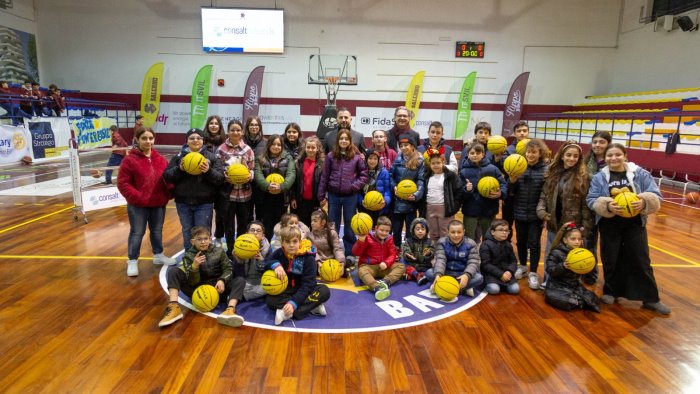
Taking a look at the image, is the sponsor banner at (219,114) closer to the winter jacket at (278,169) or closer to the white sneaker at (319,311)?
the winter jacket at (278,169)

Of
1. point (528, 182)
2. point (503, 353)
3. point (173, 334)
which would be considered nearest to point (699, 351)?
point (503, 353)

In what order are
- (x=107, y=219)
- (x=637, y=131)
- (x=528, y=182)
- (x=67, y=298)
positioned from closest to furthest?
(x=67, y=298), (x=528, y=182), (x=107, y=219), (x=637, y=131)

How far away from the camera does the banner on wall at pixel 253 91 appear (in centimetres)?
1647

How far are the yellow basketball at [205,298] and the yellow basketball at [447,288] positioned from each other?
1.98 m

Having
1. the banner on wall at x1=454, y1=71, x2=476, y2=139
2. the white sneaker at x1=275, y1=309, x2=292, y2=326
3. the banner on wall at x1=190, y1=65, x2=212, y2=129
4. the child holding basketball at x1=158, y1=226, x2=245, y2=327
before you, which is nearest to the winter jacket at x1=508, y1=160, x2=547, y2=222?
the white sneaker at x1=275, y1=309, x2=292, y2=326

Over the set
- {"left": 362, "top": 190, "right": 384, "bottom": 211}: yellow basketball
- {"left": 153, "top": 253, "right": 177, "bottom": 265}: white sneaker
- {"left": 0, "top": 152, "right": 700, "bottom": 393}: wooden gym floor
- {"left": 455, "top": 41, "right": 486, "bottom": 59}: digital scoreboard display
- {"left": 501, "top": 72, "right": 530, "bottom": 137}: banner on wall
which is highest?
{"left": 455, "top": 41, "right": 486, "bottom": 59}: digital scoreboard display

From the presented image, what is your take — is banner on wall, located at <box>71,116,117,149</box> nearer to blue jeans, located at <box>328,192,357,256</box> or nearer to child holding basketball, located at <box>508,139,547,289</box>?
blue jeans, located at <box>328,192,357,256</box>

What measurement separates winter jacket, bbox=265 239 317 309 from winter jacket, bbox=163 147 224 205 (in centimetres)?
117

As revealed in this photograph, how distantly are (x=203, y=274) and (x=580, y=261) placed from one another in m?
3.32

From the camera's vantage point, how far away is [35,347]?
122 inches

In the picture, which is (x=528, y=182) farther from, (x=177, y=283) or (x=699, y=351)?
(x=177, y=283)

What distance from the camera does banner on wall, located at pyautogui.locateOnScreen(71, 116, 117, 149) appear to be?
13360mm

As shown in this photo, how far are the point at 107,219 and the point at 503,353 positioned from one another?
21.0 feet

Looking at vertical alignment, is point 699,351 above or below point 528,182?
below
